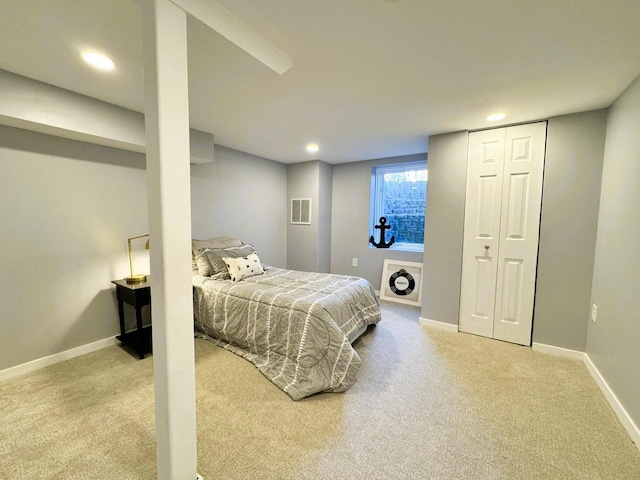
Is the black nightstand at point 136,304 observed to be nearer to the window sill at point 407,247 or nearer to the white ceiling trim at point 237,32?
the white ceiling trim at point 237,32

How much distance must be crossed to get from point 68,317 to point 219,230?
1759 millimetres

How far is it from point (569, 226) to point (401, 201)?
7.11 feet

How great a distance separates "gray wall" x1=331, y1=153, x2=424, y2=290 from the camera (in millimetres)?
4449

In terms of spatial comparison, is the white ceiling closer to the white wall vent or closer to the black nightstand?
the black nightstand

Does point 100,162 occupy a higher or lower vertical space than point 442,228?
higher

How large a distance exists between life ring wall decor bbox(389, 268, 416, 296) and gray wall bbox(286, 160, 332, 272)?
117 cm

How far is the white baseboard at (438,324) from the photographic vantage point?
313cm

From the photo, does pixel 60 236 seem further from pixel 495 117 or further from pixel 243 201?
pixel 495 117

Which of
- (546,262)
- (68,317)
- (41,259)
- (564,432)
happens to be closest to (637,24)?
(546,262)

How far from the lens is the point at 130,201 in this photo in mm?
2793

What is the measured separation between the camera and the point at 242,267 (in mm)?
3074

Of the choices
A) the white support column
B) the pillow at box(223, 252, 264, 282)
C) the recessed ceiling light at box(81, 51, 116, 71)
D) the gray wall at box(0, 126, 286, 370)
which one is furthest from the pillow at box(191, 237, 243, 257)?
the white support column

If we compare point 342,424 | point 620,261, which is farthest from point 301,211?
point 620,261

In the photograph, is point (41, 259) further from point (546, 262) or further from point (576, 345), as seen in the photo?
point (576, 345)
